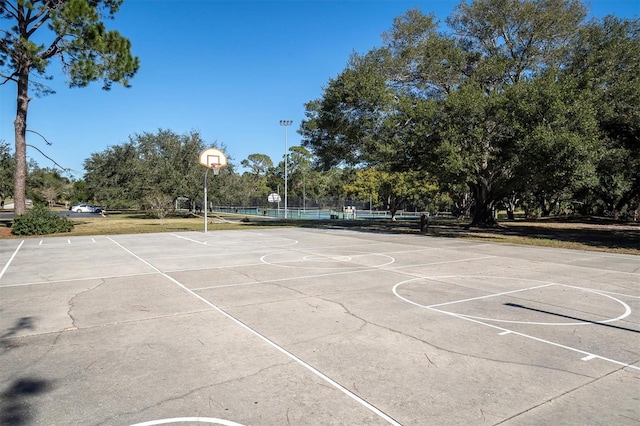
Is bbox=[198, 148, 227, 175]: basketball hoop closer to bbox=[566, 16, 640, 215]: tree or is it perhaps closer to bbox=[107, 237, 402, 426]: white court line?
bbox=[107, 237, 402, 426]: white court line

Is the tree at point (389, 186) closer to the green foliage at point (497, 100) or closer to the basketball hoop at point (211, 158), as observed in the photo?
the green foliage at point (497, 100)

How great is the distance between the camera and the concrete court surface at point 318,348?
361 cm

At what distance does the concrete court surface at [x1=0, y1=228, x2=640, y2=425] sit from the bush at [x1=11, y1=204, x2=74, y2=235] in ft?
50.1

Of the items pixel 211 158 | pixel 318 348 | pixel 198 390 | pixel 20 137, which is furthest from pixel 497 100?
pixel 20 137

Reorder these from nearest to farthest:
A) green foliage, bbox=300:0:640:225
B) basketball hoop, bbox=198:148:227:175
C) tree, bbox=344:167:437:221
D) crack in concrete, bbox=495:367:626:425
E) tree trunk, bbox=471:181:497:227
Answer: crack in concrete, bbox=495:367:626:425 < green foliage, bbox=300:0:640:225 < basketball hoop, bbox=198:148:227:175 < tree trunk, bbox=471:181:497:227 < tree, bbox=344:167:437:221

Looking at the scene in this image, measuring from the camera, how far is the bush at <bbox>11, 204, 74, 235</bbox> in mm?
22970

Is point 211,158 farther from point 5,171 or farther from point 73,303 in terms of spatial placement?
point 5,171

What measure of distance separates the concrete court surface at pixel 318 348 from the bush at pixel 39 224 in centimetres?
1527

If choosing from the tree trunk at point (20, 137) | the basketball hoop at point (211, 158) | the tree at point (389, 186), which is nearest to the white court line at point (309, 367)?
the basketball hoop at point (211, 158)

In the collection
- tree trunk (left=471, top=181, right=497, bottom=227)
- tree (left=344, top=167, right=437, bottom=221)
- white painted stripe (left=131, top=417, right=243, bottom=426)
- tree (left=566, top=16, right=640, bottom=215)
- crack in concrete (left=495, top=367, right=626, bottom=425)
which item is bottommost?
white painted stripe (left=131, top=417, right=243, bottom=426)

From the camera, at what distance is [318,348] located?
16.7ft

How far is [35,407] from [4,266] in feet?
34.6

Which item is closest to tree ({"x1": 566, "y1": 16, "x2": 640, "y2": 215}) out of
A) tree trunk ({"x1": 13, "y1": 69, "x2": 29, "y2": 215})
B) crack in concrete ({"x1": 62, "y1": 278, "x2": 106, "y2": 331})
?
crack in concrete ({"x1": 62, "y1": 278, "x2": 106, "y2": 331})

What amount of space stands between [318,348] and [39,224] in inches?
963
